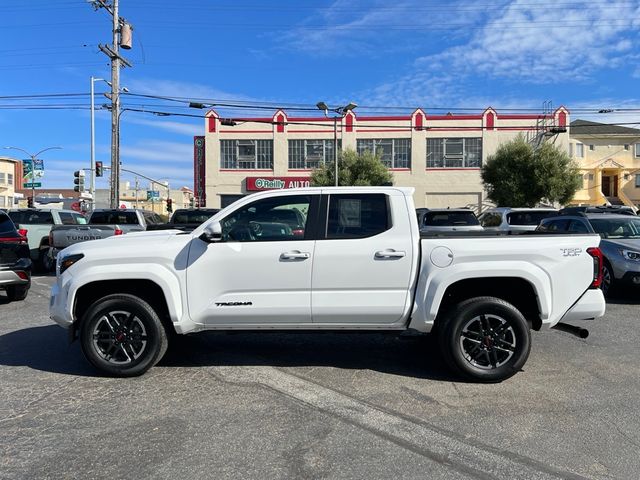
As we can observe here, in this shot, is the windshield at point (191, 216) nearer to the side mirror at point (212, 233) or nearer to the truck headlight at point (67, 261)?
the truck headlight at point (67, 261)

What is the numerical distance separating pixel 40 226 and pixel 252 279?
11541mm

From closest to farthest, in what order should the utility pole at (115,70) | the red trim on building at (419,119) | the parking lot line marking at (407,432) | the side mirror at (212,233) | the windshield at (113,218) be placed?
the parking lot line marking at (407,432)
the side mirror at (212,233)
the windshield at (113,218)
the utility pole at (115,70)
the red trim on building at (419,119)

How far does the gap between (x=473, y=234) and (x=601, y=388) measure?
187cm

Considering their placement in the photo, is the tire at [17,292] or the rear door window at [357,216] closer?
the rear door window at [357,216]

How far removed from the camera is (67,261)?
17.1ft

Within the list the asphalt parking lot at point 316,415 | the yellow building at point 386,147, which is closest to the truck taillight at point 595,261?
the asphalt parking lot at point 316,415

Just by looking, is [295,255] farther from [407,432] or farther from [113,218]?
[113,218]

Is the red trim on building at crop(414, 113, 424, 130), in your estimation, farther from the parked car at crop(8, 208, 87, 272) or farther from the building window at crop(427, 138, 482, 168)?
the parked car at crop(8, 208, 87, 272)

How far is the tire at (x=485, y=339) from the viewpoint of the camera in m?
4.97

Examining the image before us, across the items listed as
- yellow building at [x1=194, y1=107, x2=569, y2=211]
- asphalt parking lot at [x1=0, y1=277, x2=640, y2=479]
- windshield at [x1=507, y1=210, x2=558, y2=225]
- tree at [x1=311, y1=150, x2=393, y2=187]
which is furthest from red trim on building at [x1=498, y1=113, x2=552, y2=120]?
asphalt parking lot at [x1=0, y1=277, x2=640, y2=479]

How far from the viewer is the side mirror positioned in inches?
193

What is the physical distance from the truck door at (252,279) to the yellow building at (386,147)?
36644 millimetres

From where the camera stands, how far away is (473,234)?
17.7 ft

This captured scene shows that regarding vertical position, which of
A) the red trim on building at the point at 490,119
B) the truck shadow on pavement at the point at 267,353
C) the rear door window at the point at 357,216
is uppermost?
the red trim on building at the point at 490,119
